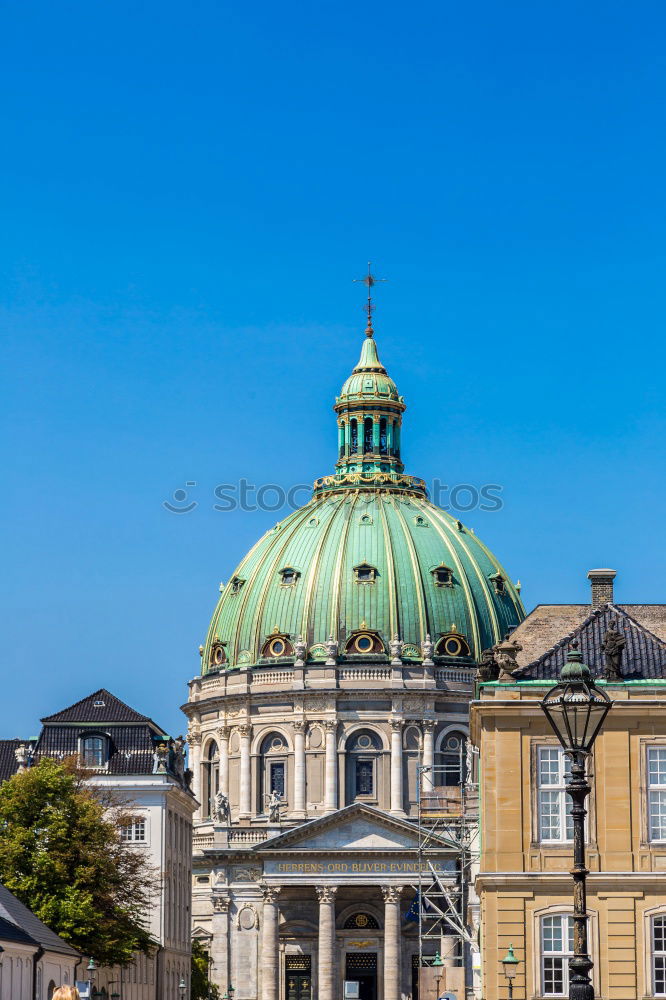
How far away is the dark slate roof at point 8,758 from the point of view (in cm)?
9633

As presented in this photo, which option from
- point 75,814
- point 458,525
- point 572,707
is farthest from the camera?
point 458,525

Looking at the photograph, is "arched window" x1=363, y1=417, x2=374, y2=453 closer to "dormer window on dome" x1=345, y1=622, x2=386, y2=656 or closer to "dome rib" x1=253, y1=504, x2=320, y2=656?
"dome rib" x1=253, y1=504, x2=320, y2=656

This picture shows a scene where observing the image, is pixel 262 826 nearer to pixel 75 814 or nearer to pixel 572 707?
pixel 75 814

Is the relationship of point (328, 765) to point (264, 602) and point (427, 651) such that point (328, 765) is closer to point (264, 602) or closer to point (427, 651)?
point (427, 651)

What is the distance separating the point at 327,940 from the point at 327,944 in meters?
0.48

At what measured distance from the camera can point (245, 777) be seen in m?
137

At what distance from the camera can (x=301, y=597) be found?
139250 mm

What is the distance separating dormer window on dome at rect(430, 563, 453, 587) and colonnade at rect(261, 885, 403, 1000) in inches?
909

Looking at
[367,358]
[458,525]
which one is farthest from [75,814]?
[367,358]

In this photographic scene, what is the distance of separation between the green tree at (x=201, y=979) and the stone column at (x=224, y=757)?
551 inches

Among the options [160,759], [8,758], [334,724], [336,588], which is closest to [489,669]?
[160,759]

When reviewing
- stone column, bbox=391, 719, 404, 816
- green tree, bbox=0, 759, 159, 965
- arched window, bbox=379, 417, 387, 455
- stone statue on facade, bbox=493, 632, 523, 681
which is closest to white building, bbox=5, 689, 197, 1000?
green tree, bbox=0, 759, 159, 965

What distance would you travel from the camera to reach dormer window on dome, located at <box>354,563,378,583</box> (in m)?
138

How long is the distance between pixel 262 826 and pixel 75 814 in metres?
61.8
